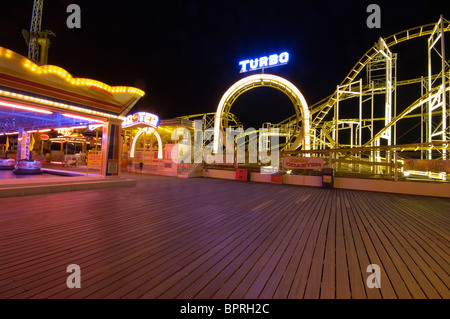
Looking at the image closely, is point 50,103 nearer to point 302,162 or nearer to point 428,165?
point 302,162

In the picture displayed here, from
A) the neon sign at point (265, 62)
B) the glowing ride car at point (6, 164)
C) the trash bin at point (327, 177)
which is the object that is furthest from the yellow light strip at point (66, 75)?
the glowing ride car at point (6, 164)

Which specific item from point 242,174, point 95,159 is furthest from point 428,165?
point 95,159

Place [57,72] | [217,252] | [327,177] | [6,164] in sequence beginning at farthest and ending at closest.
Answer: [6,164]
[327,177]
[57,72]
[217,252]

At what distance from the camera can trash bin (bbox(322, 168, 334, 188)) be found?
1119 cm

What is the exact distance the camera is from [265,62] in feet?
53.0

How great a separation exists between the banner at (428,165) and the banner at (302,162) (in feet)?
12.9

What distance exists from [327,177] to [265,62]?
10604 millimetres

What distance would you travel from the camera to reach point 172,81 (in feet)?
80.4

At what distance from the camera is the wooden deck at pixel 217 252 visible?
7.15ft

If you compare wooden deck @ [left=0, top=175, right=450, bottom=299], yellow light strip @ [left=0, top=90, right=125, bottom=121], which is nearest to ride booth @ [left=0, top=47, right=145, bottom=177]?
yellow light strip @ [left=0, top=90, right=125, bottom=121]

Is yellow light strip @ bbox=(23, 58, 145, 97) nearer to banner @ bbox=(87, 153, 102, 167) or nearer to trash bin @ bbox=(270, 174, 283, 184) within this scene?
banner @ bbox=(87, 153, 102, 167)
